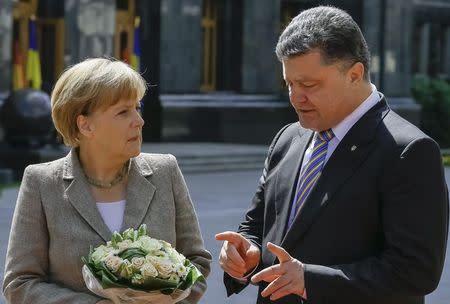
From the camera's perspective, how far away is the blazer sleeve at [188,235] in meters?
3.95

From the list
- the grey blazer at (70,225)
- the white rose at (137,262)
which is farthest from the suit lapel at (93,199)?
the white rose at (137,262)

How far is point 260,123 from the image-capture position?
2647 centimetres

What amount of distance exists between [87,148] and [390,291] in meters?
1.19

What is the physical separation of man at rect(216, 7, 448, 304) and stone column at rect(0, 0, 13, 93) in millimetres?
17524

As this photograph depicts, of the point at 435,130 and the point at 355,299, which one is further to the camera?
the point at 435,130

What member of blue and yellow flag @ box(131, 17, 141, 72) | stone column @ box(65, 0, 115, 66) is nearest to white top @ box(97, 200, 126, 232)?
stone column @ box(65, 0, 115, 66)

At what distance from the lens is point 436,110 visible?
29203 millimetres

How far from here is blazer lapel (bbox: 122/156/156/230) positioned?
Result: 12.6 feet

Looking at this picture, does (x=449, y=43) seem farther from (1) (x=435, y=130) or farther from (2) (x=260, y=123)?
(2) (x=260, y=123)

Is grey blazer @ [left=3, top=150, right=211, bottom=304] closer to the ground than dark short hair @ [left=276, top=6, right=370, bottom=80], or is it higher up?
closer to the ground

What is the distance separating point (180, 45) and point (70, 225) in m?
21.6

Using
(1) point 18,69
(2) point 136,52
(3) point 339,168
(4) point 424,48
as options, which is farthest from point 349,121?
(4) point 424,48

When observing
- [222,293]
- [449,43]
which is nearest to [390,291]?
[222,293]

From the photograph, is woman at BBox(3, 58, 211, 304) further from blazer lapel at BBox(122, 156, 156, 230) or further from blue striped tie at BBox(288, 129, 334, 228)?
blue striped tie at BBox(288, 129, 334, 228)
